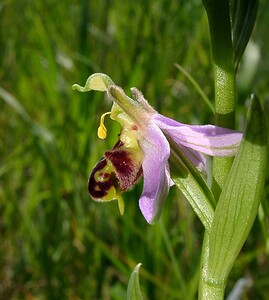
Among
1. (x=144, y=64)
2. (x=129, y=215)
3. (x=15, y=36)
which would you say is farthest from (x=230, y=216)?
(x=15, y=36)

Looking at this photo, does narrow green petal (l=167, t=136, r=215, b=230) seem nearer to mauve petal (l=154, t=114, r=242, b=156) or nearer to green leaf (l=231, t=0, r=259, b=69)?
mauve petal (l=154, t=114, r=242, b=156)

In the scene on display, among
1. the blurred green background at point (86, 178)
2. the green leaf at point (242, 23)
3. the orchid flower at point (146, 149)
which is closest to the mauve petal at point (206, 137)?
the orchid flower at point (146, 149)

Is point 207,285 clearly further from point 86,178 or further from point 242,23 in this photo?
point 86,178

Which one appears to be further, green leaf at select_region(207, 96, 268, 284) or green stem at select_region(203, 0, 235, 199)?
green stem at select_region(203, 0, 235, 199)

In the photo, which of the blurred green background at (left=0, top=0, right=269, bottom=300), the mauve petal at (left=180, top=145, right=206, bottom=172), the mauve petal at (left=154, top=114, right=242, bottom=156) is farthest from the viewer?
the blurred green background at (left=0, top=0, right=269, bottom=300)

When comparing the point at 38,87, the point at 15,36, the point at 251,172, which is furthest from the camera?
the point at 38,87

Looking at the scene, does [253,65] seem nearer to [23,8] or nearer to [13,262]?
[13,262]

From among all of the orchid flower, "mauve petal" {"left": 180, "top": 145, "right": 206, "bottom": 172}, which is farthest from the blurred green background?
the orchid flower

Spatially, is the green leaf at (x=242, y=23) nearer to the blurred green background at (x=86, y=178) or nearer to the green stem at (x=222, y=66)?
the green stem at (x=222, y=66)
